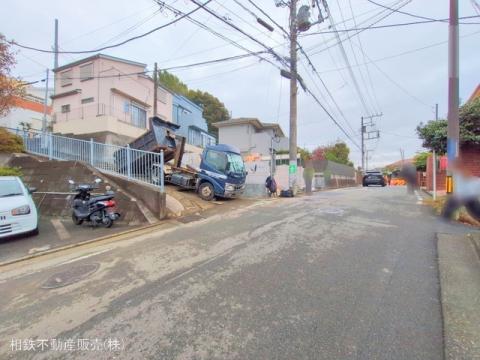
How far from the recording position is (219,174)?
37.4 feet

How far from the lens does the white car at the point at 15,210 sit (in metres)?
6.19

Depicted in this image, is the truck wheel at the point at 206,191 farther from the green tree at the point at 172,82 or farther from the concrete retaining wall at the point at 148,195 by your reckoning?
the green tree at the point at 172,82

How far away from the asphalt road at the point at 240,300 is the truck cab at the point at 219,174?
560 cm

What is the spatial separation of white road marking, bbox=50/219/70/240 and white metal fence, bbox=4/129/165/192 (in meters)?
2.33

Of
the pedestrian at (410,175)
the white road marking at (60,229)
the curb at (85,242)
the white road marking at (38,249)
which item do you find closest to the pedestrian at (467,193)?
the pedestrian at (410,175)

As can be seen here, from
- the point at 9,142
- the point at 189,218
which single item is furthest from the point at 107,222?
the point at 9,142

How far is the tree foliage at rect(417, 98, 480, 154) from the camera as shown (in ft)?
30.9

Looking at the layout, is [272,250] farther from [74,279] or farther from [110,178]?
[110,178]

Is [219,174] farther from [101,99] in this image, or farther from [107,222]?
[101,99]

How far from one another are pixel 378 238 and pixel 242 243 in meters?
2.89

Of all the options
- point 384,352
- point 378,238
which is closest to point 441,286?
point 384,352

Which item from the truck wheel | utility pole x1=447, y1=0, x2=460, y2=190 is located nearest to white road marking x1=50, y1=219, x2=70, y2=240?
the truck wheel

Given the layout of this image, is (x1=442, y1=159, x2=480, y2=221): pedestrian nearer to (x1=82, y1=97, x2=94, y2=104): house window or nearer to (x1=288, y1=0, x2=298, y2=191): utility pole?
(x1=288, y1=0, x2=298, y2=191): utility pole

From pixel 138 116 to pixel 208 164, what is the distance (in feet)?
46.1
